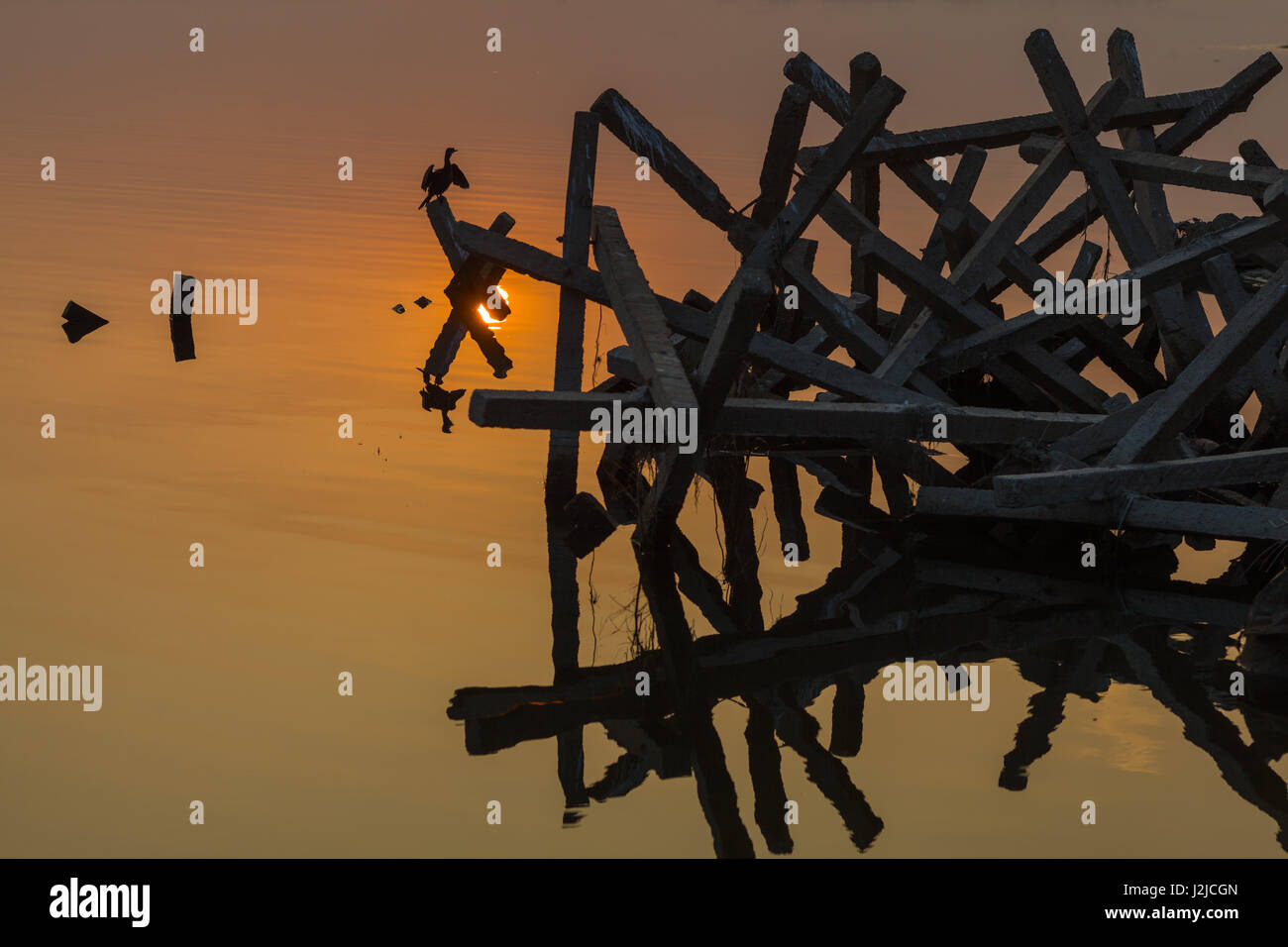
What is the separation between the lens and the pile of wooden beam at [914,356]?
31.7ft

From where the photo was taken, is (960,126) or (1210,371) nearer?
(1210,371)

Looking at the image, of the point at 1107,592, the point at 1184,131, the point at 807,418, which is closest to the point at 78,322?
the point at 807,418

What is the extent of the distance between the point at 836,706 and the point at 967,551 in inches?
116

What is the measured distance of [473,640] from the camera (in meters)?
8.80

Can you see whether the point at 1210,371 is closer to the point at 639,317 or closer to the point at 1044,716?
the point at 1044,716

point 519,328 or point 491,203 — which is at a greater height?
point 491,203

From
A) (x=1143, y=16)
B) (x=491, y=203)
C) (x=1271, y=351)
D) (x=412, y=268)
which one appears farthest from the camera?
(x=1143, y=16)

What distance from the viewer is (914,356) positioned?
450 inches

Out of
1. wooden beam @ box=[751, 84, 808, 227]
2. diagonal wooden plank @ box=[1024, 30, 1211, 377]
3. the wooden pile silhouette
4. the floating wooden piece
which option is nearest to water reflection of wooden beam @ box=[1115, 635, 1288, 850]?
the wooden pile silhouette

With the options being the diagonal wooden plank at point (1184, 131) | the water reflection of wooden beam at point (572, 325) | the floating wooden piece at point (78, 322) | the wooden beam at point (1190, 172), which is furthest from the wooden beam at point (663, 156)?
the floating wooden piece at point (78, 322)

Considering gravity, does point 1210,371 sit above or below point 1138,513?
above

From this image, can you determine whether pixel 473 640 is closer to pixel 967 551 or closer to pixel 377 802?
pixel 377 802

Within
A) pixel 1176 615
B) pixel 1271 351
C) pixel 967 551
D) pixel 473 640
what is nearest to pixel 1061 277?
pixel 1271 351

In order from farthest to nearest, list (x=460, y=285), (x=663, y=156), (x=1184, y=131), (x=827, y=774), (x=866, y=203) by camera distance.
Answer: (x=866, y=203) < (x=1184, y=131) < (x=460, y=285) < (x=663, y=156) < (x=827, y=774)
